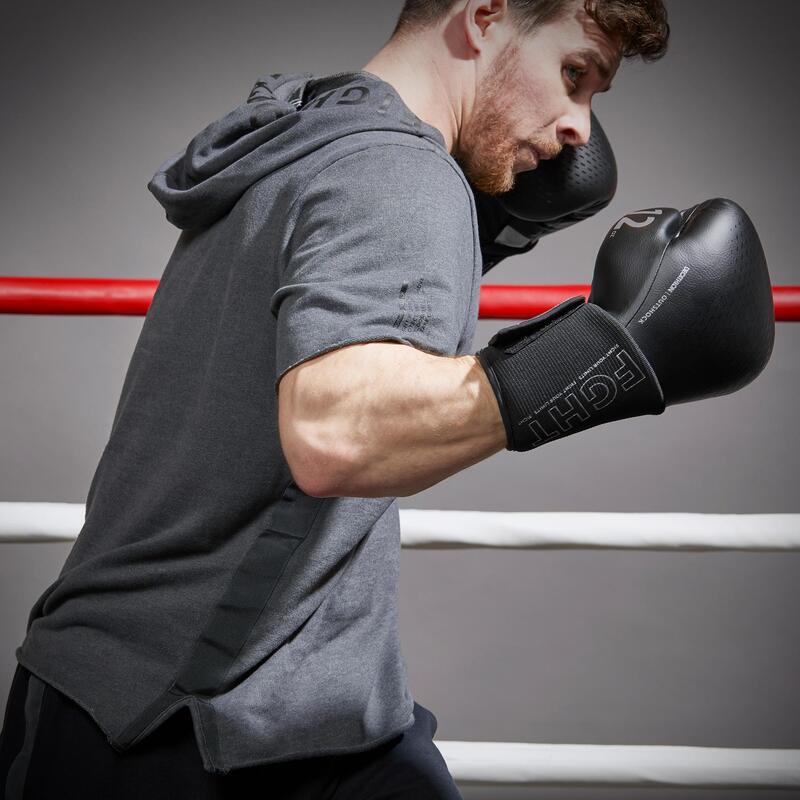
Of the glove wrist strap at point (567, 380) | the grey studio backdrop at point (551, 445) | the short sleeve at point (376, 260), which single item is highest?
the short sleeve at point (376, 260)

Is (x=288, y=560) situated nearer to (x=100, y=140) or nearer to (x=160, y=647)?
(x=160, y=647)

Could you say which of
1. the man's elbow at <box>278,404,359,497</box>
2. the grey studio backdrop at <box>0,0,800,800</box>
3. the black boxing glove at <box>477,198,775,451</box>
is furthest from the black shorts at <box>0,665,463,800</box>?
the grey studio backdrop at <box>0,0,800,800</box>

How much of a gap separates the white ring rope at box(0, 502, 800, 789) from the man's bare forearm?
0.45m

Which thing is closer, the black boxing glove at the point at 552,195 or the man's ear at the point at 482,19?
the man's ear at the point at 482,19

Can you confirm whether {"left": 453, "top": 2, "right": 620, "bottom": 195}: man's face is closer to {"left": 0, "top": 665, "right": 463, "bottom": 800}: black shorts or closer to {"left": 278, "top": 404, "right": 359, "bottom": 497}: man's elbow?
{"left": 278, "top": 404, "right": 359, "bottom": 497}: man's elbow

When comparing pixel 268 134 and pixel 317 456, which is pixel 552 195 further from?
pixel 317 456

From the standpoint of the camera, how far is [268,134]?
656mm

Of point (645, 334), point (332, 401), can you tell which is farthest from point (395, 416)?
point (645, 334)

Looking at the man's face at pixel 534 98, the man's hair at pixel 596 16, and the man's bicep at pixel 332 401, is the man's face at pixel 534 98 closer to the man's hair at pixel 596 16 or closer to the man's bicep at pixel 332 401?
the man's hair at pixel 596 16

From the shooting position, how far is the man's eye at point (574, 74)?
818mm

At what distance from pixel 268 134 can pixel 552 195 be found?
433 millimetres


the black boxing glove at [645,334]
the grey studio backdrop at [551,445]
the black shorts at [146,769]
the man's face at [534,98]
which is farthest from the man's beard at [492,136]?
the grey studio backdrop at [551,445]

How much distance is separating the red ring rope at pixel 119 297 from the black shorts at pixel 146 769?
457mm

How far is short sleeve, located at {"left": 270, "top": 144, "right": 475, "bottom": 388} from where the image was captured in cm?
51
